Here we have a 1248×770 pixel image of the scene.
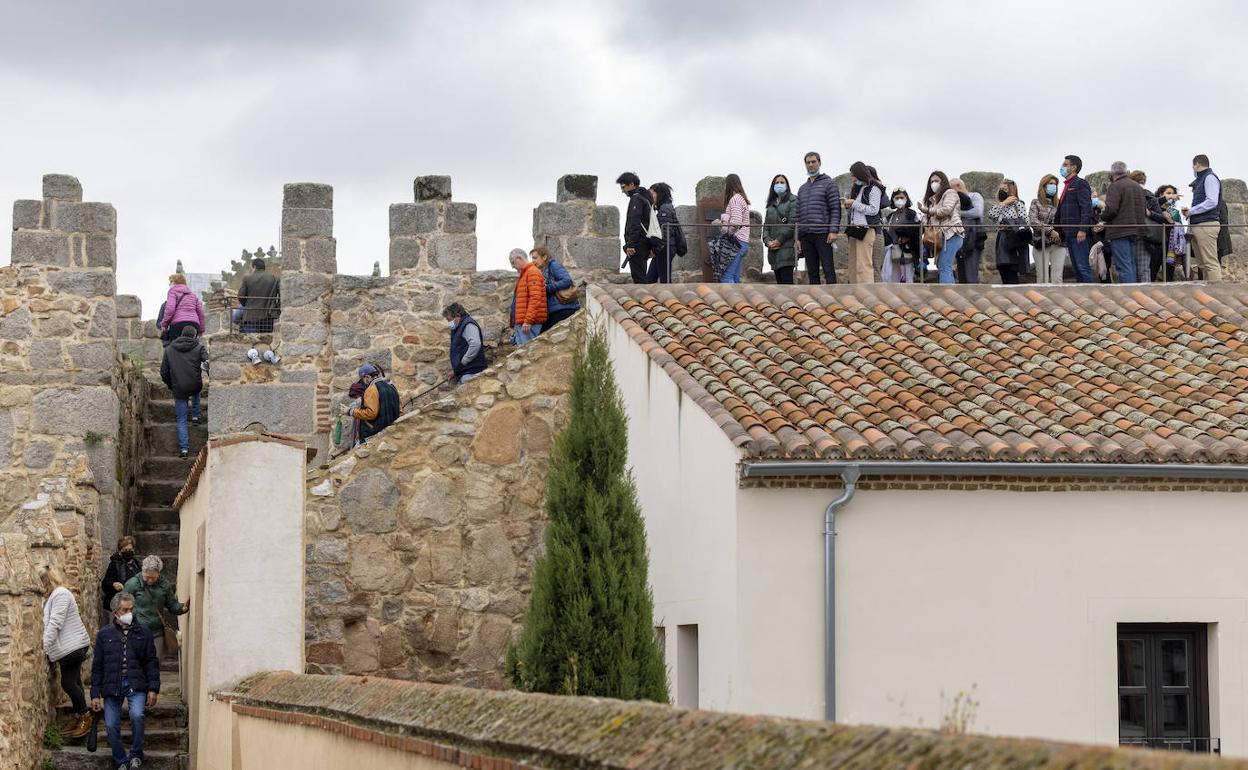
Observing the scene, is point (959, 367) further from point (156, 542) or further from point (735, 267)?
point (156, 542)

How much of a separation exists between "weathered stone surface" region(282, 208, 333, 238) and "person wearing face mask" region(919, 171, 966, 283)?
6.17 m

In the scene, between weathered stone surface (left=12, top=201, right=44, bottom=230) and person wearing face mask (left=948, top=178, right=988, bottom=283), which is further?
weathered stone surface (left=12, top=201, right=44, bottom=230)

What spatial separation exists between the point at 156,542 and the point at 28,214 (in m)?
3.61

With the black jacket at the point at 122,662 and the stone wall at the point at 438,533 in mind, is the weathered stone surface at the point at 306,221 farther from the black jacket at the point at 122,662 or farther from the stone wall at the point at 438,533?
the black jacket at the point at 122,662

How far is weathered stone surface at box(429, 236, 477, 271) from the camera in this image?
19.4 meters

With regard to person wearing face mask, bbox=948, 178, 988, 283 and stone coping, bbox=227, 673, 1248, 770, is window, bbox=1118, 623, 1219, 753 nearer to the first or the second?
person wearing face mask, bbox=948, 178, 988, 283

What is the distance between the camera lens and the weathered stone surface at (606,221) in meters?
19.3

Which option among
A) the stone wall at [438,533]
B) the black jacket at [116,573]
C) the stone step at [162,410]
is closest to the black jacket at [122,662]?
the stone wall at [438,533]

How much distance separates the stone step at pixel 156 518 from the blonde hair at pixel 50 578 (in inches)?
173

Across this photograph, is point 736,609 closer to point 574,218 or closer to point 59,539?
point 59,539

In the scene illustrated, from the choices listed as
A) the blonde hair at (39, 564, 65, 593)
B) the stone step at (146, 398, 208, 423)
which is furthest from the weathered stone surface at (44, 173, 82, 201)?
the blonde hair at (39, 564, 65, 593)

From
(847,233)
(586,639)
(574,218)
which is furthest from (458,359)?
(586,639)

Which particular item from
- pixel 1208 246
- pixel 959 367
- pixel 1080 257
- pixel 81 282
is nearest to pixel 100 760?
pixel 81 282

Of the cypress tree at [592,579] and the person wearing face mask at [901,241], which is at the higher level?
the person wearing face mask at [901,241]
